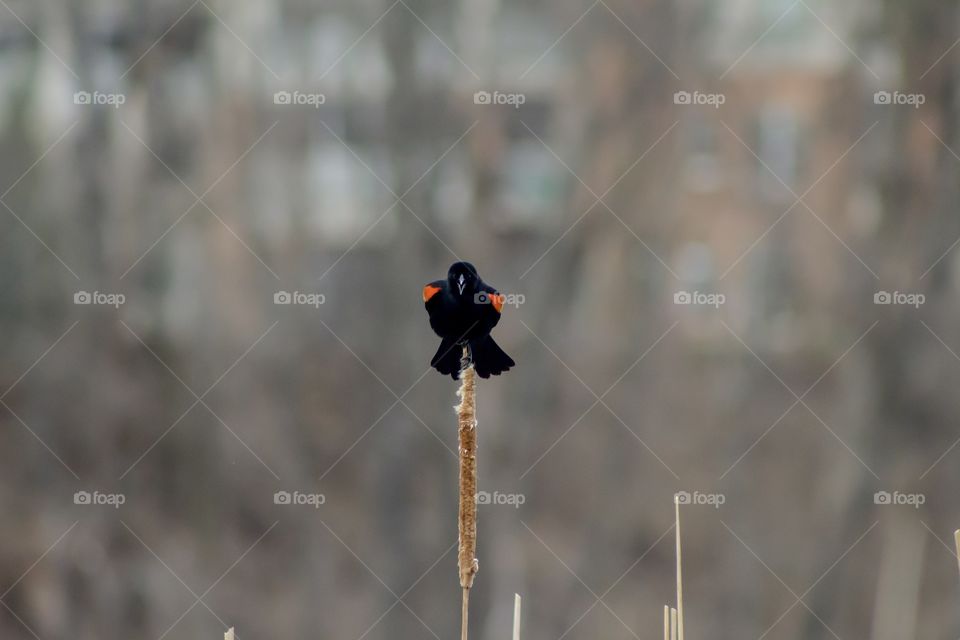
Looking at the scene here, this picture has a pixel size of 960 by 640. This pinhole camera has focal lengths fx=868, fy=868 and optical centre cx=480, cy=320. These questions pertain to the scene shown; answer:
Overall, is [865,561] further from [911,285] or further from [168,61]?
[168,61]

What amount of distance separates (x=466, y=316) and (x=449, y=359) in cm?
7

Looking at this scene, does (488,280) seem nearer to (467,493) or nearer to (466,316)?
(466,316)

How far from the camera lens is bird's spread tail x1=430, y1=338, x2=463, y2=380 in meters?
1.15

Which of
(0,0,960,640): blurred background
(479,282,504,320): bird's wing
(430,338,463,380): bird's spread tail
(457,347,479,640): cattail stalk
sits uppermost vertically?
(0,0,960,640): blurred background

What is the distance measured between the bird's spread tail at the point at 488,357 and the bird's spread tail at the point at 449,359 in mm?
23

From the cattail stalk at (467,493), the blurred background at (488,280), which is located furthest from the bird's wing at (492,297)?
the blurred background at (488,280)

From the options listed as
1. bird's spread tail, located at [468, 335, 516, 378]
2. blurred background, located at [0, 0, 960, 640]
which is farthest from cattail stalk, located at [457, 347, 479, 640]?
blurred background, located at [0, 0, 960, 640]

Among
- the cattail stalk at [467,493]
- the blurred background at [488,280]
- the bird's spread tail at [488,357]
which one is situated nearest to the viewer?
the cattail stalk at [467,493]

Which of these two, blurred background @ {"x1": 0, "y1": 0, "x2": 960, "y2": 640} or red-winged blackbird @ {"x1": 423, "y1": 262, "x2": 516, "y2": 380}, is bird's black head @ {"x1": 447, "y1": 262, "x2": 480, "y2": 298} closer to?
red-winged blackbird @ {"x1": 423, "y1": 262, "x2": 516, "y2": 380}

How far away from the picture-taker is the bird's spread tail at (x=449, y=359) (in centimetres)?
115

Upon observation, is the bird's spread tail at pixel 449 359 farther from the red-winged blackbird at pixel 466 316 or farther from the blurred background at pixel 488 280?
the blurred background at pixel 488 280

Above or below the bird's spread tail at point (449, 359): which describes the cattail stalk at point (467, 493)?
below

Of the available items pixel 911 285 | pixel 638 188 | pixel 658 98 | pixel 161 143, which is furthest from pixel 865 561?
pixel 161 143

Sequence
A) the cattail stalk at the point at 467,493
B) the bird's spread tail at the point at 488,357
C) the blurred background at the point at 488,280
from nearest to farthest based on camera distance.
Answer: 1. the cattail stalk at the point at 467,493
2. the bird's spread tail at the point at 488,357
3. the blurred background at the point at 488,280
